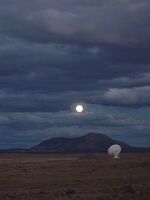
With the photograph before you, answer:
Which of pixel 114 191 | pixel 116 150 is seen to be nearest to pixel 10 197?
pixel 114 191

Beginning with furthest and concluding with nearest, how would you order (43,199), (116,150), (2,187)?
(116,150)
(2,187)
(43,199)

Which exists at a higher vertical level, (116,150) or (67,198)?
(116,150)

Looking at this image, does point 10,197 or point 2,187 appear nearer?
point 10,197

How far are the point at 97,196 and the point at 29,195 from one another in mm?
6737

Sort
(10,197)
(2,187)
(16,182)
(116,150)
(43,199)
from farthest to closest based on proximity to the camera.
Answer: (116,150) → (16,182) → (2,187) → (10,197) → (43,199)

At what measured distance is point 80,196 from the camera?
142 ft

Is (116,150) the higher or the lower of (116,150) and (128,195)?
the higher

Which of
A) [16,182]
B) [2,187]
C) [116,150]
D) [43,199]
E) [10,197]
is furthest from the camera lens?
[116,150]

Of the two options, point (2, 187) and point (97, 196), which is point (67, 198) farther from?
point (2, 187)

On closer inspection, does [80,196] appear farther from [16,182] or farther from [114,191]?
[16,182]

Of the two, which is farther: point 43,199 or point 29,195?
point 29,195

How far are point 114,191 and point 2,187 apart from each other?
16.7 metres

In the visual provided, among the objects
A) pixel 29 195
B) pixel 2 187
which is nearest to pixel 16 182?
pixel 2 187

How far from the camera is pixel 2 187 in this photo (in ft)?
192
